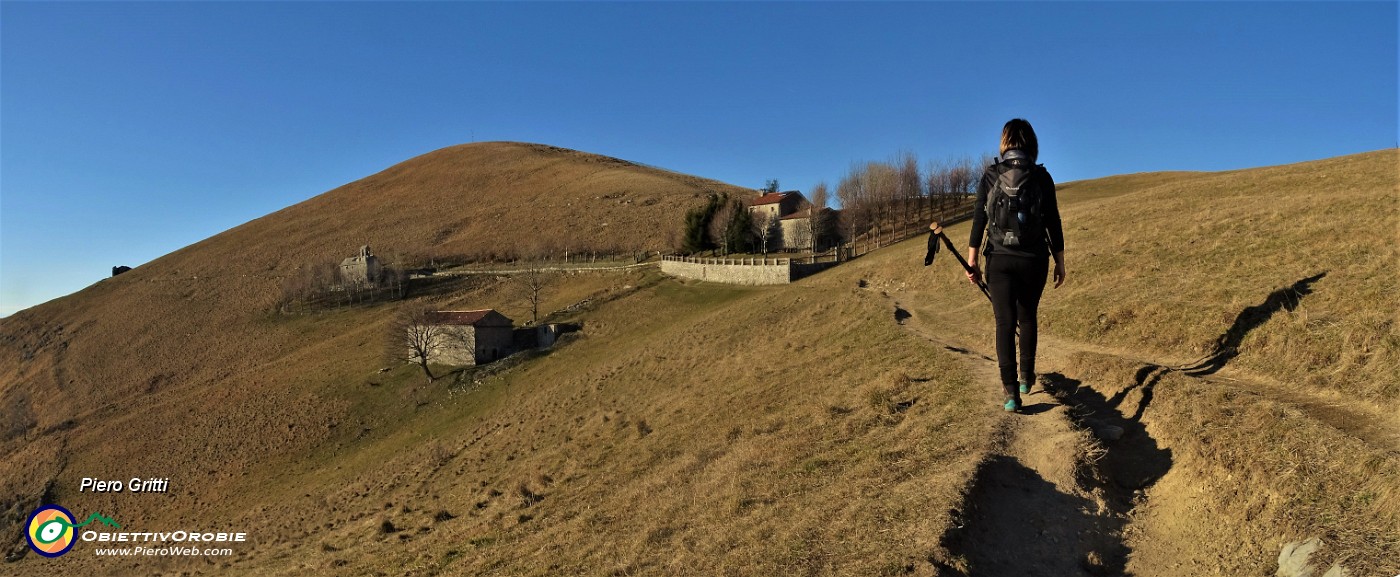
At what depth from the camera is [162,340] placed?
76812mm

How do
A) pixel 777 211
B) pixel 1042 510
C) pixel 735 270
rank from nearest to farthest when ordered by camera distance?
pixel 1042 510 < pixel 735 270 < pixel 777 211

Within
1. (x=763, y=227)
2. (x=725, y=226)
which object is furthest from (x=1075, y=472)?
(x=763, y=227)

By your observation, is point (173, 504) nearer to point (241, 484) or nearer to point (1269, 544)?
point (241, 484)

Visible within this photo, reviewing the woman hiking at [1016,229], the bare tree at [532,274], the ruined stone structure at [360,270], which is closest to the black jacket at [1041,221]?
the woman hiking at [1016,229]

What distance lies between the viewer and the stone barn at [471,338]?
48750 millimetres

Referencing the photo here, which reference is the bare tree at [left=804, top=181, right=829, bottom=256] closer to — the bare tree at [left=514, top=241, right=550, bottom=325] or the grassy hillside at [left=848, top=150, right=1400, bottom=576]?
the bare tree at [left=514, top=241, right=550, bottom=325]

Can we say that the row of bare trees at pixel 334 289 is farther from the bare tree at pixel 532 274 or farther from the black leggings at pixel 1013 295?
the black leggings at pixel 1013 295

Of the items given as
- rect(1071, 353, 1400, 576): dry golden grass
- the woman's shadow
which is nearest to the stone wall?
the woman's shadow

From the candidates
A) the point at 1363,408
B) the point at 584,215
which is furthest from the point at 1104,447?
the point at 584,215

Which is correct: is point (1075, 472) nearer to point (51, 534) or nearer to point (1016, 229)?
point (1016, 229)

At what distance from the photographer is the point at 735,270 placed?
54.4 m

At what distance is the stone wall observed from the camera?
162 feet

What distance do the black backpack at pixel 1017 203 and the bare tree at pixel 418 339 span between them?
150 ft

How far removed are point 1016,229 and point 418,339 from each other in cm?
4736
